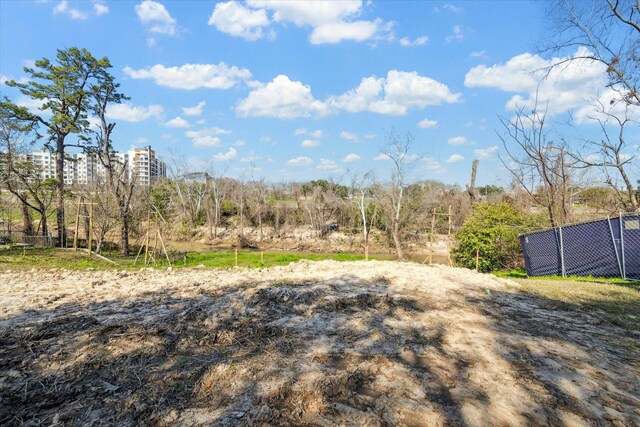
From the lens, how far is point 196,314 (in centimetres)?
492

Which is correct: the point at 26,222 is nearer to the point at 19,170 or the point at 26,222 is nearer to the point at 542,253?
the point at 19,170

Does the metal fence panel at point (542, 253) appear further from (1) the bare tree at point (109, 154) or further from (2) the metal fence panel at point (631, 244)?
(1) the bare tree at point (109, 154)

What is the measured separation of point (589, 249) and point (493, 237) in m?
4.41

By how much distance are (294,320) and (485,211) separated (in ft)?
41.2

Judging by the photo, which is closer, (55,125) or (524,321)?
(524,321)

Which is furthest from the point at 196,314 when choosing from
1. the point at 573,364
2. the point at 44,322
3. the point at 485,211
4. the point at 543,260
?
the point at 485,211

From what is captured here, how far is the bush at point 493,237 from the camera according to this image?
14.4 m

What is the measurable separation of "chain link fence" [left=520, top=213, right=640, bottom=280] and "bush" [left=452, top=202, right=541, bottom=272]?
2.48 meters

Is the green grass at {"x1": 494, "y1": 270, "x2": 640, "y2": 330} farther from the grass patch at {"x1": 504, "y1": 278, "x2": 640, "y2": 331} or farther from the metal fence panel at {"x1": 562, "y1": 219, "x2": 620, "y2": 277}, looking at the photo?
the metal fence panel at {"x1": 562, "y1": 219, "x2": 620, "y2": 277}

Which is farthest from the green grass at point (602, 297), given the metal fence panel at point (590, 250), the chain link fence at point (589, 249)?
the metal fence panel at point (590, 250)

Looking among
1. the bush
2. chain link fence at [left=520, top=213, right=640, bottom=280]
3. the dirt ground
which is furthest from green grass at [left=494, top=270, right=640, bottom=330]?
the bush

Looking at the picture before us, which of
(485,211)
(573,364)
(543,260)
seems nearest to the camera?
(573,364)

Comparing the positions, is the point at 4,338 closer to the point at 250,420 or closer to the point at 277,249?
the point at 250,420

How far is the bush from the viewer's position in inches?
569
